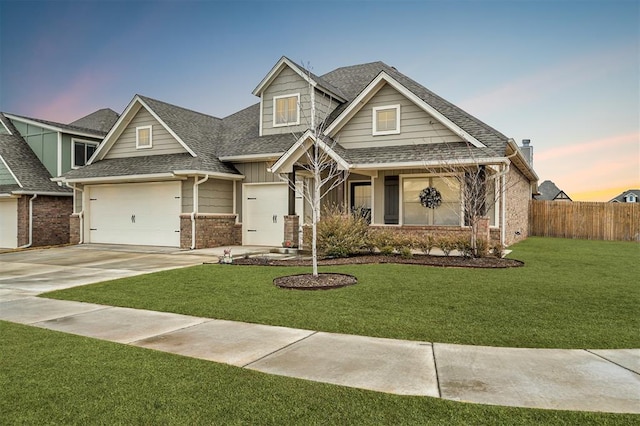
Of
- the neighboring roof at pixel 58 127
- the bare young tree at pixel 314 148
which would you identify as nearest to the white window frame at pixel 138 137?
the neighboring roof at pixel 58 127

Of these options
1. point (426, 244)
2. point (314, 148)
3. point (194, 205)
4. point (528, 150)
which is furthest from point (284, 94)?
point (528, 150)

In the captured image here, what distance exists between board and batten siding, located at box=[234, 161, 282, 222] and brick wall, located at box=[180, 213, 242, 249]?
2.05 feet

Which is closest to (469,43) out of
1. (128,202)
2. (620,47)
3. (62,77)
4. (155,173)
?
(620,47)

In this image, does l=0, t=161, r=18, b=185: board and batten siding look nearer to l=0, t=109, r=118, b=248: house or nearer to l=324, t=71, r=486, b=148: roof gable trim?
l=0, t=109, r=118, b=248: house

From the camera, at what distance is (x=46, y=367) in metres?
3.98

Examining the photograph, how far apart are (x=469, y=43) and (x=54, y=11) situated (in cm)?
1549

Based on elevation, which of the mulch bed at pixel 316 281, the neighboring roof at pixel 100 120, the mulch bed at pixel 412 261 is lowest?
the mulch bed at pixel 316 281

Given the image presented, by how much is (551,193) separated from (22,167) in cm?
4736

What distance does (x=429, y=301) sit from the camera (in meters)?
6.66

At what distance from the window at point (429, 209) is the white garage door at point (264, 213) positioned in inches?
184

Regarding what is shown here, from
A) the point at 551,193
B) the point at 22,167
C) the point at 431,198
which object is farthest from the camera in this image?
the point at 551,193

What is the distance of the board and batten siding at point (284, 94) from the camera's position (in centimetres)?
1683

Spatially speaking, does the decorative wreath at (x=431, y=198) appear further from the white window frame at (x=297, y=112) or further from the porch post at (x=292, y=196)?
the white window frame at (x=297, y=112)

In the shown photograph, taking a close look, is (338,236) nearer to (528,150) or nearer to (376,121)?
(376,121)
